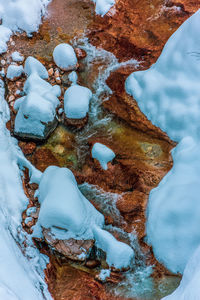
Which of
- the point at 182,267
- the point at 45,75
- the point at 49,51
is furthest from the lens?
Answer: the point at 49,51

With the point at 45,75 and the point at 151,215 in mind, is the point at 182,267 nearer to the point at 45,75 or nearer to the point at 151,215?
the point at 151,215

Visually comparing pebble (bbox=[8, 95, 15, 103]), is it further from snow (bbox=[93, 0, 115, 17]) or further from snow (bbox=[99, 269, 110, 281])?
snow (bbox=[99, 269, 110, 281])

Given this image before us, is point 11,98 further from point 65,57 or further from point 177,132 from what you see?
point 177,132

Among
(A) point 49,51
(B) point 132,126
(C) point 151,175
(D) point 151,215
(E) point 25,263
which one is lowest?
(E) point 25,263

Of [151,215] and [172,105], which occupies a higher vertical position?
[172,105]

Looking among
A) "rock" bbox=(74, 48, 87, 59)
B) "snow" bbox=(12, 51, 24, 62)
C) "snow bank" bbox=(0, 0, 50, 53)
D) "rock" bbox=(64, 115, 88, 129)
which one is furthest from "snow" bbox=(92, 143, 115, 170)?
"snow bank" bbox=(0, 0, 50, 53)

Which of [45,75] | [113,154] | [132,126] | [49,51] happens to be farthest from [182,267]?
[49,51]

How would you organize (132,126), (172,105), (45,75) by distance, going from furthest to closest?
(45,75), (132,126), (172,105)
